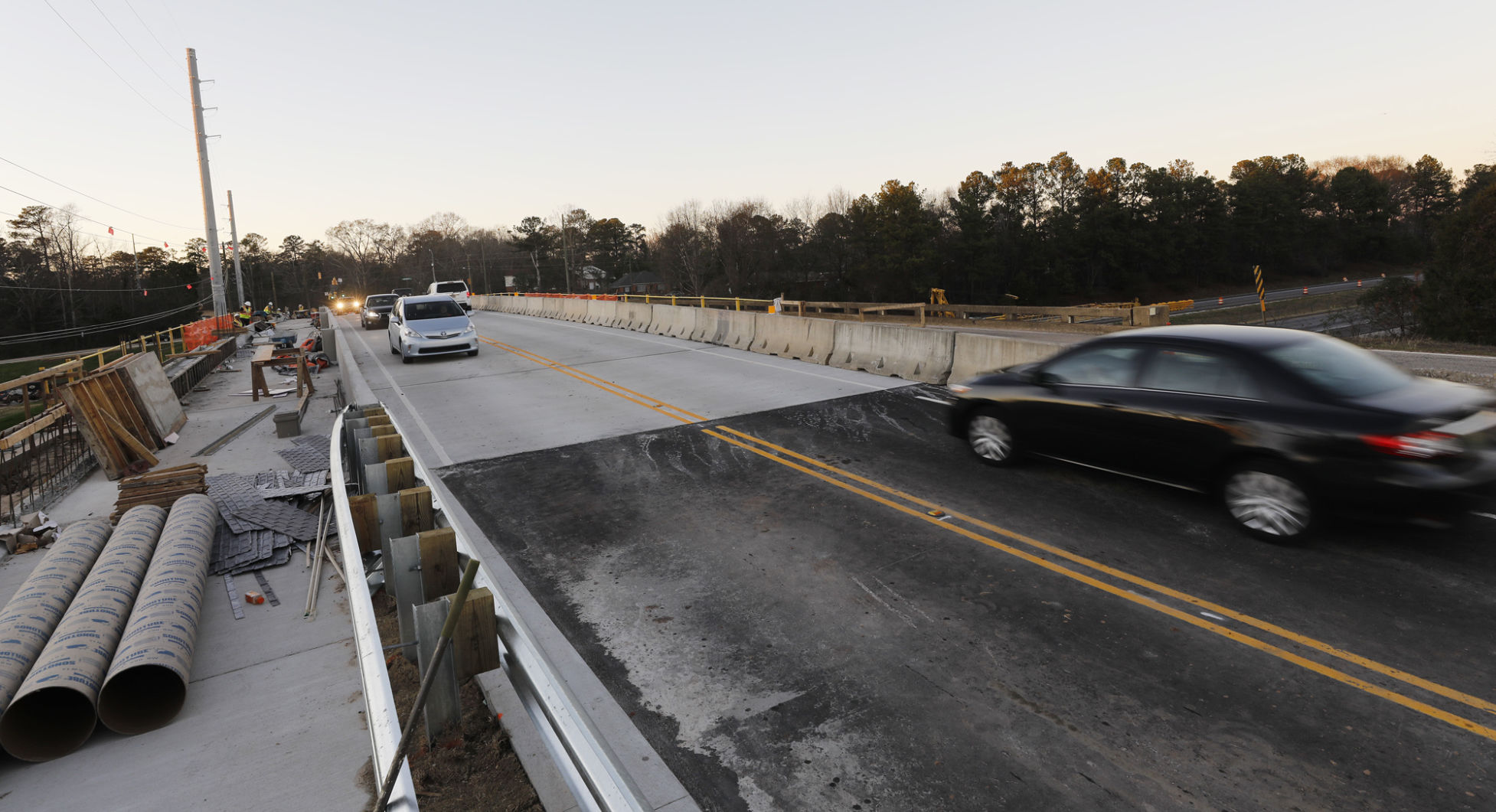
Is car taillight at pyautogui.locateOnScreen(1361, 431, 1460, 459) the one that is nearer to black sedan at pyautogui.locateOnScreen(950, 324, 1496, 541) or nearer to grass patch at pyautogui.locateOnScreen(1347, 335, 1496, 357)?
black sedan at pyautogui.locateOnScreen(950, 324, 1496, 541)

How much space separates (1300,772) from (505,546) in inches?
226

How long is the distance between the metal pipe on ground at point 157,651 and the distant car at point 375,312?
3089cm

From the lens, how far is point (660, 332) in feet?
82.3

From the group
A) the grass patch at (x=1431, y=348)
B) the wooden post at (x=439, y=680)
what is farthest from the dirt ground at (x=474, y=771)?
the grass patch at (x=1431, y=348)

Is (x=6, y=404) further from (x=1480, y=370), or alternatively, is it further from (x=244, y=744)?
(x=1480, y=370)

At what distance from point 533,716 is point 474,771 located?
0.65m

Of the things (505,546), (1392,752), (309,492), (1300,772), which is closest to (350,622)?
(505,546)

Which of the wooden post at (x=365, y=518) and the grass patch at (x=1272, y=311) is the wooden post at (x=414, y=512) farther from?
the grass patch at (x=1272, y=311)

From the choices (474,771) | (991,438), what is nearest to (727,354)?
(991,438)

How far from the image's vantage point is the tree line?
74.7m

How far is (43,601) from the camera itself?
547 cm

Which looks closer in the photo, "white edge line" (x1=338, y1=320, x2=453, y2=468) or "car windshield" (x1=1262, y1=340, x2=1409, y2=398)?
"car windshield" (x1=1262, y1=340, x2=1409, y2=398)

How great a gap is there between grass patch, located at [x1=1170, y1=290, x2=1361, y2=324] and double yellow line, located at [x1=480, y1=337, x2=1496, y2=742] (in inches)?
1685

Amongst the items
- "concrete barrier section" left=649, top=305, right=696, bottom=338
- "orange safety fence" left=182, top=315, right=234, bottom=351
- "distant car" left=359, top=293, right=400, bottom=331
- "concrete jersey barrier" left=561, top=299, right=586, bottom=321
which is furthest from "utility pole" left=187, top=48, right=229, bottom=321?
"concrete barrier section" left=649, top=305, right=696, bottom=338
